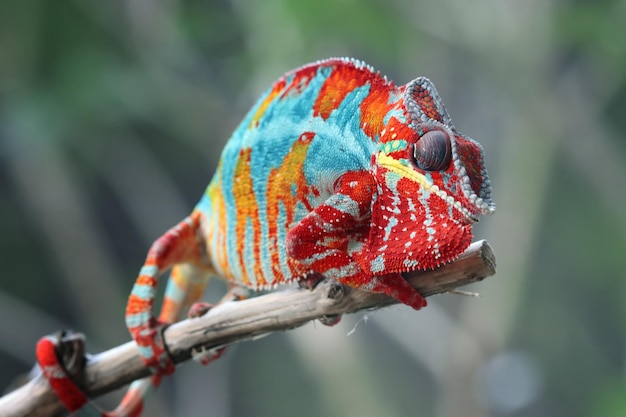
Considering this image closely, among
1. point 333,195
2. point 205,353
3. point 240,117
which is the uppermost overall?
point 333,195

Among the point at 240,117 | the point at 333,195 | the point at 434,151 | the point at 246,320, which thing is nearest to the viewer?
the point at 434,151

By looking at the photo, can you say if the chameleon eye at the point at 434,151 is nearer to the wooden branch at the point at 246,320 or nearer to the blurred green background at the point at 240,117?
the wooden branch at the point at 246,320

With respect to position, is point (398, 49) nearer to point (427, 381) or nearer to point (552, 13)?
point (552, 13)

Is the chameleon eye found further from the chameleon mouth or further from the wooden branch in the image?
the wooden branch

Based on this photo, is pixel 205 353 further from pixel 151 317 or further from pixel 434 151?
pixel 434 151

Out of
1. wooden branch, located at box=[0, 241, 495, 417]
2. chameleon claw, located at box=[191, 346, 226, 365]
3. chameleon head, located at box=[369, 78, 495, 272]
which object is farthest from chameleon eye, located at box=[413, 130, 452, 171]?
chameleon claw, located at box=[191, 346, 226, 365]

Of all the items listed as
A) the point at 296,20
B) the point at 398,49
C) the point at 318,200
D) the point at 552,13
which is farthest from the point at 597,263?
the point at 318,200

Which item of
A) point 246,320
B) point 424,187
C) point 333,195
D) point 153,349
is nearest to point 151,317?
point 153,349
